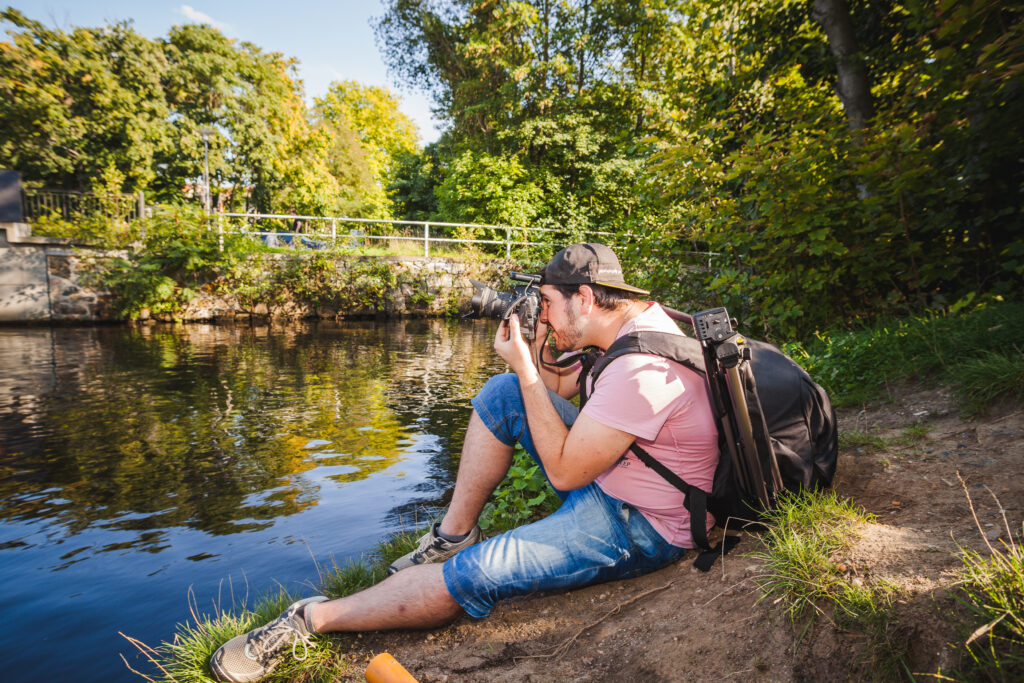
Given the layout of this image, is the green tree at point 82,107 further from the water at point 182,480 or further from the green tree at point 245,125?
the water at point 182,480

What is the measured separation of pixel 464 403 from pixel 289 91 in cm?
2815

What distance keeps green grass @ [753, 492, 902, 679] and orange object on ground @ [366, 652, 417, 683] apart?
1.06 metres

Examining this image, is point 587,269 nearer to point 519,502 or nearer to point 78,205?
point 519,502

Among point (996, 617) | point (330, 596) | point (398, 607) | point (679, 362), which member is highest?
point (679, 362)

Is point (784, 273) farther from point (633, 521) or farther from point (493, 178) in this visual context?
point (493, 178)

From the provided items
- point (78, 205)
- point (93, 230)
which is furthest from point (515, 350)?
point (78, 205)

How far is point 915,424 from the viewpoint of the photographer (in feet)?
10.6

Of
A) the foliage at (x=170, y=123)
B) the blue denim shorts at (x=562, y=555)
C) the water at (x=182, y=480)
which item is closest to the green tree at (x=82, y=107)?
the foliage at (x=170, y=123)

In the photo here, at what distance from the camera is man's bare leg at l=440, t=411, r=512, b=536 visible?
7.97 feet

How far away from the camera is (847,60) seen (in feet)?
18.5

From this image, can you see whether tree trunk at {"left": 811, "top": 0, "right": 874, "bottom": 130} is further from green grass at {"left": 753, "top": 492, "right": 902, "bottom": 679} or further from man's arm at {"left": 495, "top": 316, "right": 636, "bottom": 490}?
man's arm at {"left": 495, "top": 316, "right": 636, "bottom": 490}

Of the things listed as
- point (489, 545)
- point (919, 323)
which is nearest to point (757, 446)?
point (489, 545)

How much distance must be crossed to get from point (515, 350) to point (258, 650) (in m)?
1.39

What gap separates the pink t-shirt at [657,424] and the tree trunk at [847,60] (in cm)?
490
